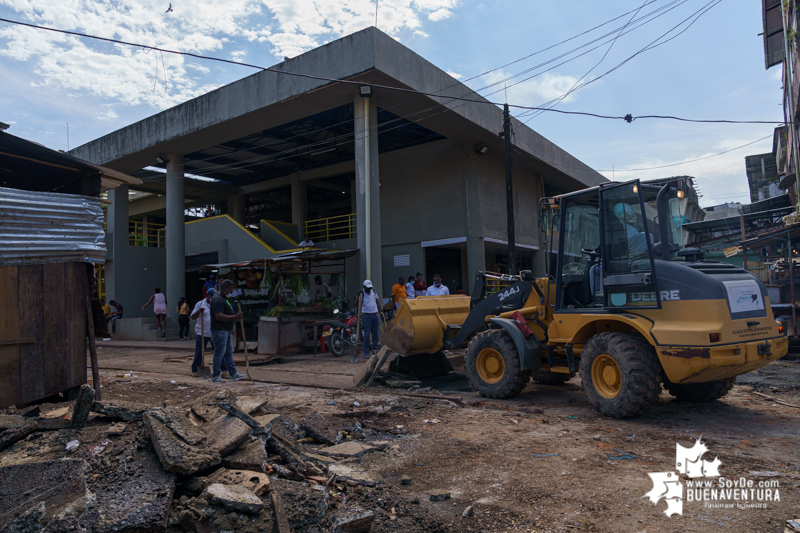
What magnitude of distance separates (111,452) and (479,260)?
621 inches

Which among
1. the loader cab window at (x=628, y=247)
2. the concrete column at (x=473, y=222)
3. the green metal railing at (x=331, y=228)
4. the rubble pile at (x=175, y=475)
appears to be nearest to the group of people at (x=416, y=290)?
the concrete column at (x=473, y=222)

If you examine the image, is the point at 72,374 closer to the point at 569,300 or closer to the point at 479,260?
the point at 569,300

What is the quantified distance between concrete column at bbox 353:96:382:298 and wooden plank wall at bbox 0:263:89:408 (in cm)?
943

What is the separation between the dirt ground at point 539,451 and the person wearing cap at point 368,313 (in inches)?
123

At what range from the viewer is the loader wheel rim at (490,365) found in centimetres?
784

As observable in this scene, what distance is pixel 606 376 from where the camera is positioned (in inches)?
252

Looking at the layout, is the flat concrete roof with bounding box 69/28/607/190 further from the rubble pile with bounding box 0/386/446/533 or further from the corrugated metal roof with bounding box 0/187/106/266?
the rubble pile with bounding box 0/386/446/533

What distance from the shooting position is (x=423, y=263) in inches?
769

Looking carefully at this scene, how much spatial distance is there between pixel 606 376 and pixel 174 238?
61.2 ft

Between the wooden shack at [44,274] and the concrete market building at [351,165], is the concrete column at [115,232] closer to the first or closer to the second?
the concrete market building at [351,165]

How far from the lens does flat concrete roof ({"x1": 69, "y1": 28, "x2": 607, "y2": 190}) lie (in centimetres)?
1471

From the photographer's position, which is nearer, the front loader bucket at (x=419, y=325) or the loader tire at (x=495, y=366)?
the loader tire at (x=495, y=366)

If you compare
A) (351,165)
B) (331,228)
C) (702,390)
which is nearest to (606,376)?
(702,390)

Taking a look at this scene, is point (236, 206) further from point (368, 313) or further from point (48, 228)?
point (48, 228)
